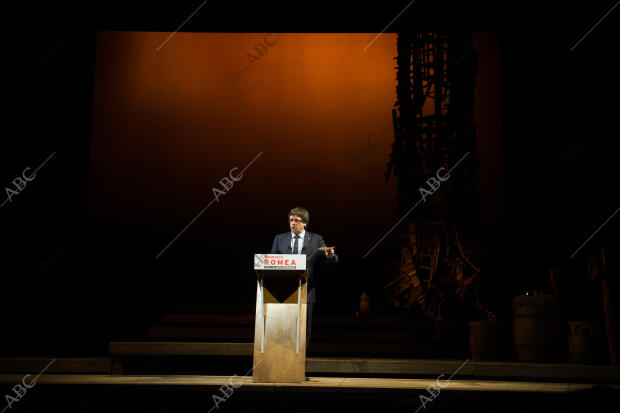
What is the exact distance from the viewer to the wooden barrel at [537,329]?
4672 millimetres

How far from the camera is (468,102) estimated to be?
6094mm

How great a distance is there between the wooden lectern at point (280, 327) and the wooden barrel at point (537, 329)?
2.31 metres

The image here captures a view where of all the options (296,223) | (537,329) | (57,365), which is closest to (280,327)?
(296,223)

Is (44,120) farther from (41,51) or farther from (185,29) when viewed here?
(185,29)

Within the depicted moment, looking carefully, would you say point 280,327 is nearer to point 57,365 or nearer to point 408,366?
point 408,366

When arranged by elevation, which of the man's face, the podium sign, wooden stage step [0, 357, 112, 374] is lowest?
wooden stage step [0, 357, 112, 374]

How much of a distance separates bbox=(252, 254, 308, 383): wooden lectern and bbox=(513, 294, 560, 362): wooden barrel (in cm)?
231

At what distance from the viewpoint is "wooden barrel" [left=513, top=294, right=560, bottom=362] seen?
4.67 m

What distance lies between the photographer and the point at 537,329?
471 cm

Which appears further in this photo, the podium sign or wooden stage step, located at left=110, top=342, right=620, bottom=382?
wooden stage step, located at left=110, top=342, right=620, bottom=382

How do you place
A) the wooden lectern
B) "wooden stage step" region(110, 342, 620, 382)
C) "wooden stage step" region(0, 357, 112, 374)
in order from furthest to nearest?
"wooden stage step" region(0, 357, 112, 374) < "wooden stage step" region(110, 342, 620, 382) < the wooden lectern

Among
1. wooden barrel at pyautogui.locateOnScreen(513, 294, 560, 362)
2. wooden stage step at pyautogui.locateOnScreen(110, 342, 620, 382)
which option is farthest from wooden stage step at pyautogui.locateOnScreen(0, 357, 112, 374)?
wooden barrel at pyautogui.locateOnScreen(513, 294, 560, 362)

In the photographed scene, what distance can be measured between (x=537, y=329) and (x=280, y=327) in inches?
98.4

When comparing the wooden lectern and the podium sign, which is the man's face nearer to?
the wooden lectern
